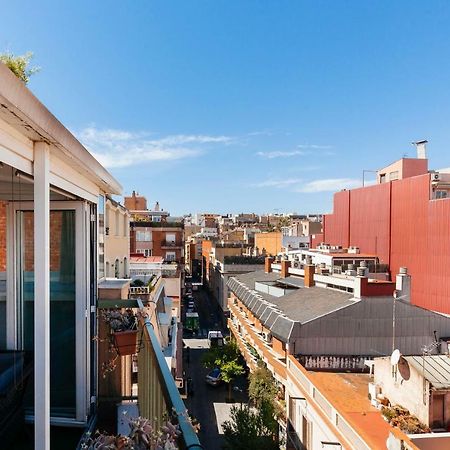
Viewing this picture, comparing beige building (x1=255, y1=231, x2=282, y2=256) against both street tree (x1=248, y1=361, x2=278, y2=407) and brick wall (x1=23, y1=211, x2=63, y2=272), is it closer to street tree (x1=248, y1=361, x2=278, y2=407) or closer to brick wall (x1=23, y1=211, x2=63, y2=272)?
street tree (x1=248, y1=361, x2=278, y2=407)

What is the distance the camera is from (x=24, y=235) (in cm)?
319

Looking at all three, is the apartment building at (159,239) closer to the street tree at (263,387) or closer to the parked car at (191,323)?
the parked car at (191,323)

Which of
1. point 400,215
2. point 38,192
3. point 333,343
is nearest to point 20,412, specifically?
point 38,192

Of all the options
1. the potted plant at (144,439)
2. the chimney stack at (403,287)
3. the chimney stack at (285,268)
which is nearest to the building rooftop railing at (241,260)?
the chimney stack at (285,268)

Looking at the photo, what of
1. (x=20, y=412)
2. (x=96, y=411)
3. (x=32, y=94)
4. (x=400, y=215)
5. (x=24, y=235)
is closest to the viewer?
(x=32, y=94)

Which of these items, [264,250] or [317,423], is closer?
[317,423]

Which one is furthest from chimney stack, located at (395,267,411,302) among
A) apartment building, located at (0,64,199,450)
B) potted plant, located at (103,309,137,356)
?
apartment building, located at (0,64,199,450)

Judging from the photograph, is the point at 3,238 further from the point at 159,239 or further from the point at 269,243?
the point at 269,243

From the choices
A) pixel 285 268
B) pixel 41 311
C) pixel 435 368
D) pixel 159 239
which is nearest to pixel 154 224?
pixel 159 239

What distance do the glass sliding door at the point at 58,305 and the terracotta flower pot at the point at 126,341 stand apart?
348 millimetres

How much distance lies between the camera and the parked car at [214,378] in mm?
19572

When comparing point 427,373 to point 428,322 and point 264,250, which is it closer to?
point 428,322

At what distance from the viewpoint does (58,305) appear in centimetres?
320

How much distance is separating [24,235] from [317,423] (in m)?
8.26
